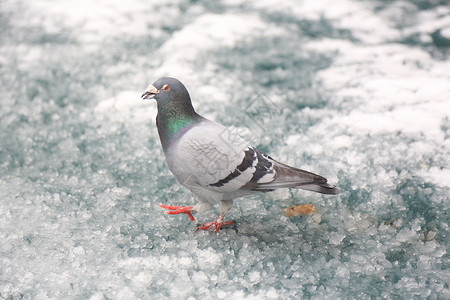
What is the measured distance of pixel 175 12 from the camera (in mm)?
5531

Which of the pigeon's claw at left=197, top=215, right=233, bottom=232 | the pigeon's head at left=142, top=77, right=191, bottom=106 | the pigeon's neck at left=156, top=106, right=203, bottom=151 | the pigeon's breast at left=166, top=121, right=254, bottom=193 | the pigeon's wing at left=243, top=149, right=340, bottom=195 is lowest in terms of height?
the pigeon's claw at left=197, top=215, right=233, bottom=232

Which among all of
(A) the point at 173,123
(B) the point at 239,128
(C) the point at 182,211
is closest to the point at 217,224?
(C) the point at 182,211

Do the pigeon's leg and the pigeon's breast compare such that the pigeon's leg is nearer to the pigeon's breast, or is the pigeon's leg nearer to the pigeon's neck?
the pigeon's breast

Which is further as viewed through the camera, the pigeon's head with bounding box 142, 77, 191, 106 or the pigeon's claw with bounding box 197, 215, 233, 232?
the pigeon's claw with bounding box 197, 215, 233, 232

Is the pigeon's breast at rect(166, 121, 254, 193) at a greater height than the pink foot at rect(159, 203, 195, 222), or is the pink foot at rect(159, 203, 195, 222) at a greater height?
the pigeon's breast at rect(166, 121, 254, 193)

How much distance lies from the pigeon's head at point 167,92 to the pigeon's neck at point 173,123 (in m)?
0.04

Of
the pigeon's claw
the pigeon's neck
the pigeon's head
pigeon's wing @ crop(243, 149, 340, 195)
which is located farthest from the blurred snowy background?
the pigeon's head

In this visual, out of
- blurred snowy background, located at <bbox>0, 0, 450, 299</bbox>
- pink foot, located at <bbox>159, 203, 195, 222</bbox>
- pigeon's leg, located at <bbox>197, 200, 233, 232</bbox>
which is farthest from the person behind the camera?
pink foot, located at <bbox>159, 203, 195, 222</bbox>

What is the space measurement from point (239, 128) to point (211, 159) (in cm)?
132

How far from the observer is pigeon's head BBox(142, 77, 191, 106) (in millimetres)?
2801

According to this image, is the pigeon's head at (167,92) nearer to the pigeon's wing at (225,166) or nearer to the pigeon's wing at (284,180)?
the pigeon's wing at (225,166)

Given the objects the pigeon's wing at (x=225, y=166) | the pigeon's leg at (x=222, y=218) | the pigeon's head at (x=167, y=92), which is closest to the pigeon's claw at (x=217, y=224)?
the pigeon's leg at (x=222, y=218)

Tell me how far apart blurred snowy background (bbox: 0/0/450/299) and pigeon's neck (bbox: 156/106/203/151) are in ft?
1.91

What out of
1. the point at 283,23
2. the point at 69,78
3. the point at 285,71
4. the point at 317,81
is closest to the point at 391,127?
the point at 317,81
